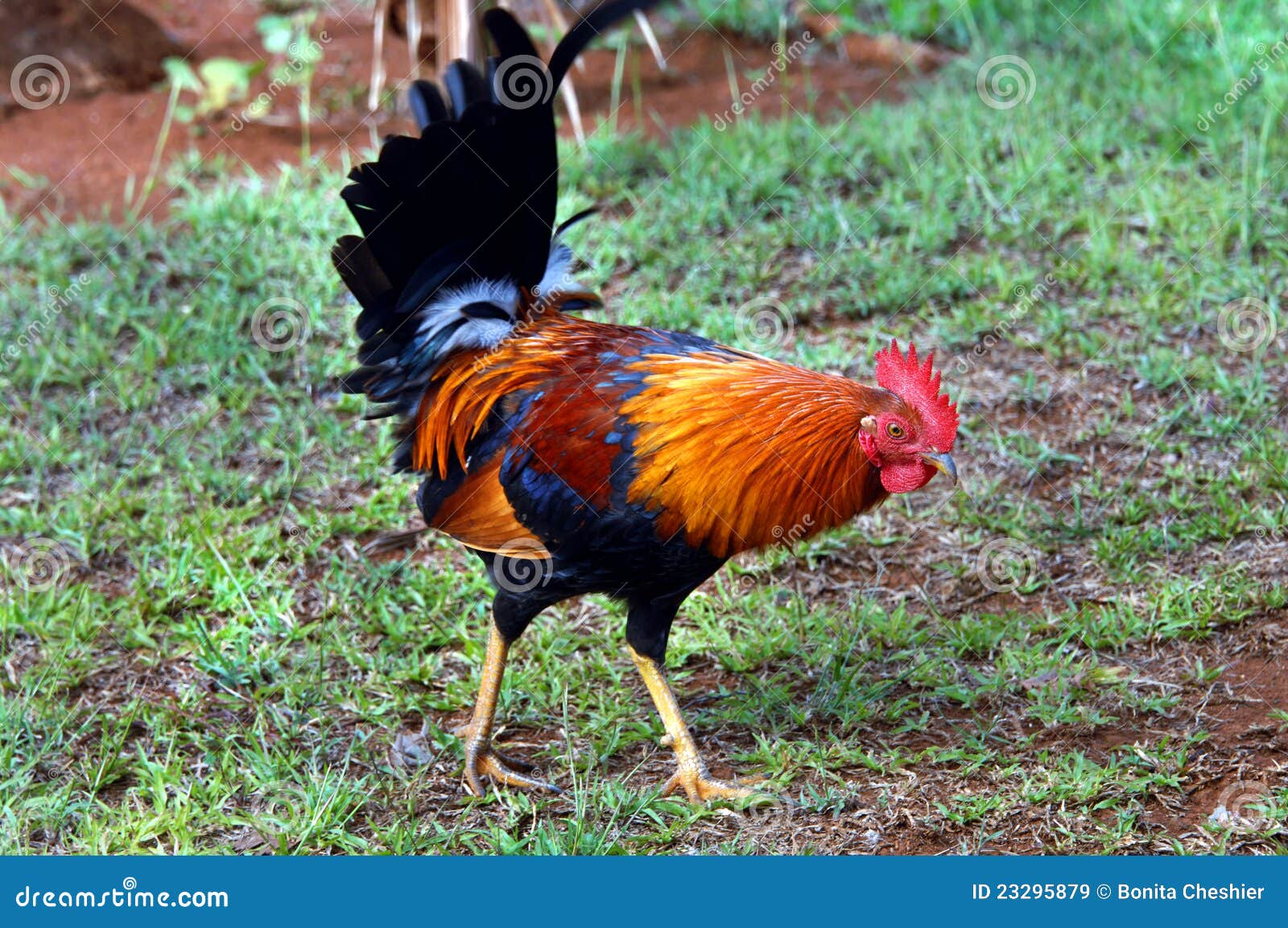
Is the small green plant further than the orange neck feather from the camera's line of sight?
Yes

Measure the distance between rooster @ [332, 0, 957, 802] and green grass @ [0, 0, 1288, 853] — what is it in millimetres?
469

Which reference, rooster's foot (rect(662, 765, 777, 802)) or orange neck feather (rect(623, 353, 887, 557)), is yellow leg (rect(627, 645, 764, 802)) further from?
orange neck feather (rect(623, 353, 887, 557))

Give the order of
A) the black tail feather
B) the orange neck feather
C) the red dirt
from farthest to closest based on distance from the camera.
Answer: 1. the red dirt
2. the black tail feather
3. the orange neck feather

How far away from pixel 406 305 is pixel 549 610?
58.0 inches

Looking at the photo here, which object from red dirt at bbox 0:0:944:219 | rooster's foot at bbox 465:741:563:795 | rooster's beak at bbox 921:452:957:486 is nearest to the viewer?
rooster's beak at bbox 921:452:957:486

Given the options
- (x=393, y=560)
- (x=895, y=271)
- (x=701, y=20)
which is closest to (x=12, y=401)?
(x=393, y=560)

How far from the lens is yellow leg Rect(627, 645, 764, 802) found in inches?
146

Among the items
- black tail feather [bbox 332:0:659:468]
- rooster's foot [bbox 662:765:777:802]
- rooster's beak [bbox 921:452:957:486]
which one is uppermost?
black tail feather [bbox 332:0:659:468]

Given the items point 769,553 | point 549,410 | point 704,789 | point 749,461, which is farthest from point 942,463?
point 769,553

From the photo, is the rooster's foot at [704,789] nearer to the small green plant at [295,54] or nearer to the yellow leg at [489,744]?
the yellow leg at [489,744]

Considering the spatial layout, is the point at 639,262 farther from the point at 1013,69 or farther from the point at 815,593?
the point at 1013,69

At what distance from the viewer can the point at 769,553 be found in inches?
182

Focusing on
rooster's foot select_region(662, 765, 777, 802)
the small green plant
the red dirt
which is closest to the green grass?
rooster's foot select_region(662, 765, 777, 802)

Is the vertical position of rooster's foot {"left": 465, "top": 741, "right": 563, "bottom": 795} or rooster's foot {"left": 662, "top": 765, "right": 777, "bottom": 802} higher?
rooster's foot {"left": 465, "top": 741, "right": 563, "bottom": 795}
